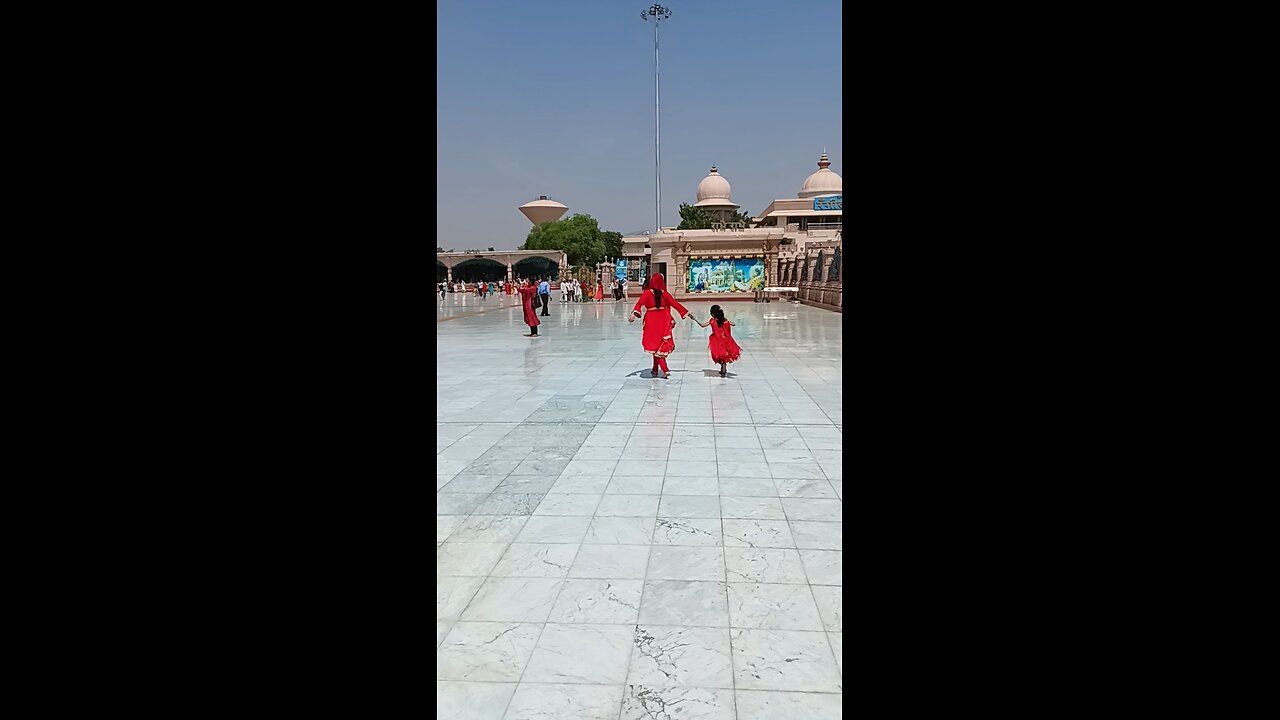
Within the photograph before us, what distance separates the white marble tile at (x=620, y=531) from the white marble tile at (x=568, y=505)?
0.20 metres

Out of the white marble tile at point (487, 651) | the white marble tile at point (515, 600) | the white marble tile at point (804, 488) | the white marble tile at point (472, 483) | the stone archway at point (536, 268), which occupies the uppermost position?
the stone archway at point (536, 268)

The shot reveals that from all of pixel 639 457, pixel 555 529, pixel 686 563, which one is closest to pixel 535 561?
pixel 555 529

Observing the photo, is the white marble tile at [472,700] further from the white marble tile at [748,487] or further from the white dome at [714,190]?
the white dome at [714,190]

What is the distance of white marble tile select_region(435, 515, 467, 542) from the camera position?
3953 millimetres

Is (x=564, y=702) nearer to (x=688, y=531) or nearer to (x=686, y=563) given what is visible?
(x=686, y=563)

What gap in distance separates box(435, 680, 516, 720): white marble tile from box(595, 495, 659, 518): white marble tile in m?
1.79

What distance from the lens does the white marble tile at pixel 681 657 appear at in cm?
251

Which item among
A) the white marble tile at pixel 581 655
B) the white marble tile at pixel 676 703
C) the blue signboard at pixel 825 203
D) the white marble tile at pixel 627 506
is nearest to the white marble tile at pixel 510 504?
the white marble tile at pixel 627 506

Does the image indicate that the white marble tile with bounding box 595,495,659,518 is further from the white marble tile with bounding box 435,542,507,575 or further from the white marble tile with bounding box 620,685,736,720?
the white marble tile with bounding box 620,685,736,720

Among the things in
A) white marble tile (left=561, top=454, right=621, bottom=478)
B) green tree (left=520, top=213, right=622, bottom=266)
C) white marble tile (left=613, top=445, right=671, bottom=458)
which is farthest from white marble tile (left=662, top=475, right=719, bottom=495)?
green tree (left=520, top=213, right=622, bottom=266)
